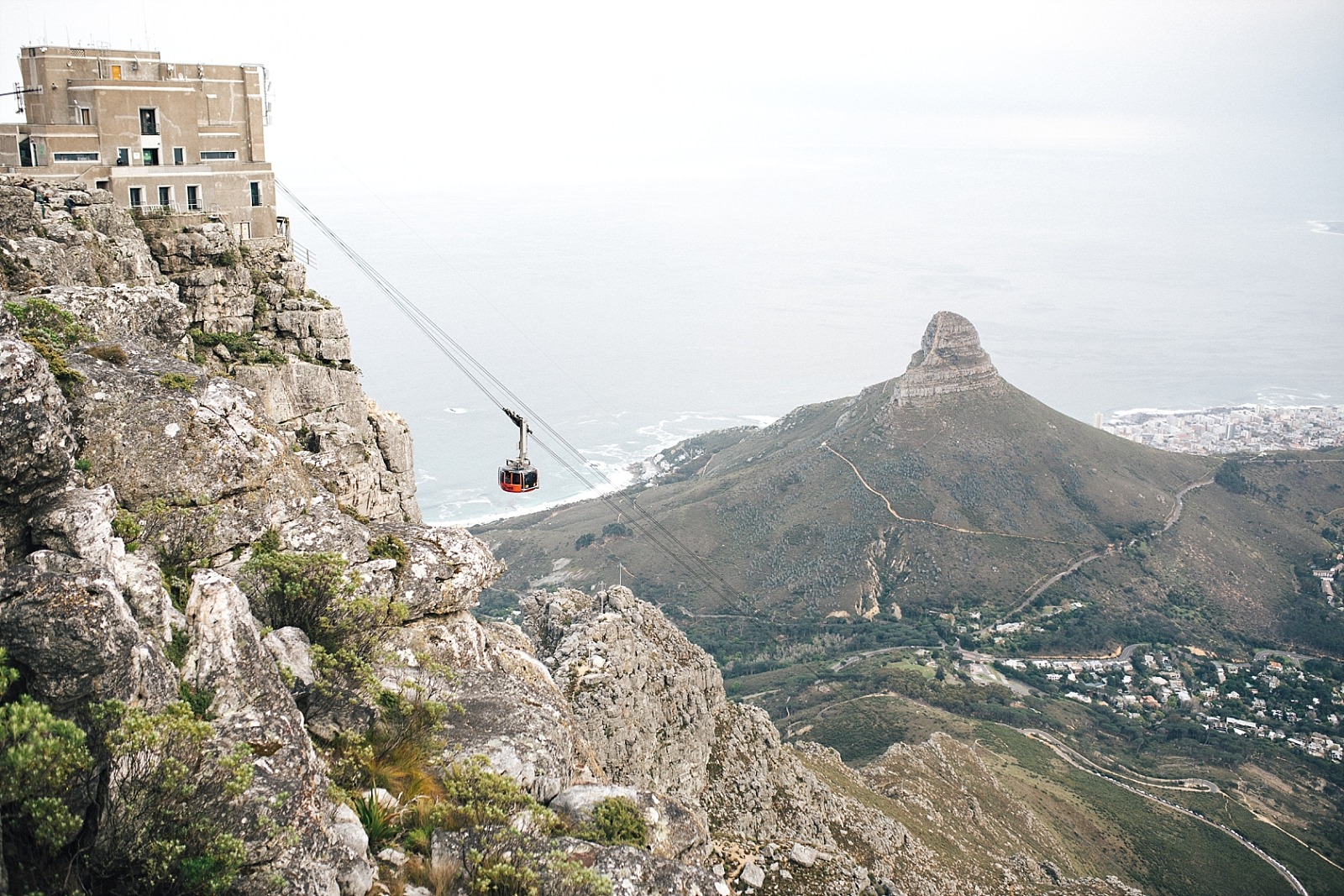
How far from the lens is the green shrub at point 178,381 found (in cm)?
1399

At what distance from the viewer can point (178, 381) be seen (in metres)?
14.1

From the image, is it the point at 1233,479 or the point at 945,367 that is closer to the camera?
the point at 1233,479

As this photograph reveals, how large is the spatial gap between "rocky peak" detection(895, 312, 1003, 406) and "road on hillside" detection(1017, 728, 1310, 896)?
223 feet

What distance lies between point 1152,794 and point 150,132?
6808cm

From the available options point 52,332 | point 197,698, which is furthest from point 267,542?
point 52,332

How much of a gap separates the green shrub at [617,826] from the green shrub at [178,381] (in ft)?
28.1

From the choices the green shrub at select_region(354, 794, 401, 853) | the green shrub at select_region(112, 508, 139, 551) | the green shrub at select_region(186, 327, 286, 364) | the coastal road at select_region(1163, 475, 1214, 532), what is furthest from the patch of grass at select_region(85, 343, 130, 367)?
the coastal road at select_region(1163, 475, 1214, 532)

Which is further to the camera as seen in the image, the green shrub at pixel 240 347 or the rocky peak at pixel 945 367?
the rocky peak at pixel 945 367

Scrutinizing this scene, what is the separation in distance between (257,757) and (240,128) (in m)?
22.1

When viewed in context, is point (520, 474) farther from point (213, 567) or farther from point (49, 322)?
point (49, 322)

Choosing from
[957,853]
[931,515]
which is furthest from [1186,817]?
A: [931,515]

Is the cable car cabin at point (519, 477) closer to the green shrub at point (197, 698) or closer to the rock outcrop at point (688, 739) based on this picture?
the rock outcrop at point (688, 739)

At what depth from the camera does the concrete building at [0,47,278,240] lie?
23922mm

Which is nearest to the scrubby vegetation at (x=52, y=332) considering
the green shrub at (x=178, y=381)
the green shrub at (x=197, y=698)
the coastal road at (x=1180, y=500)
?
the green shrub at (x=178, y=381)
